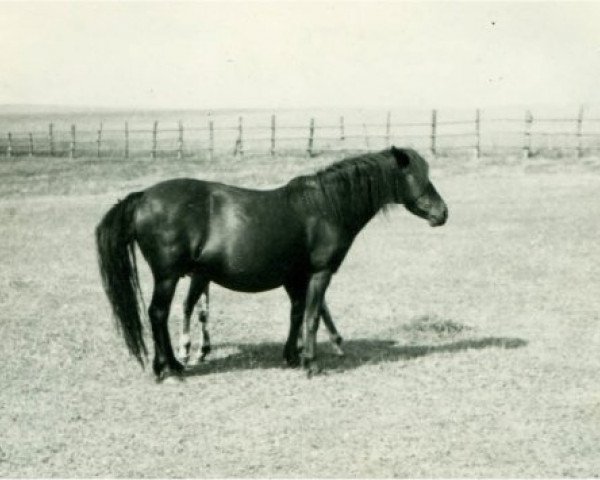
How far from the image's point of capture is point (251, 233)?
8.26 metres

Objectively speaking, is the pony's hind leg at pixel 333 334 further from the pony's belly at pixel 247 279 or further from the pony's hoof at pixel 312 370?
the pony's belly at pixel 247 279

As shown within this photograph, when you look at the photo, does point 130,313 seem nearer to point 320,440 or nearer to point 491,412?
point 320,440

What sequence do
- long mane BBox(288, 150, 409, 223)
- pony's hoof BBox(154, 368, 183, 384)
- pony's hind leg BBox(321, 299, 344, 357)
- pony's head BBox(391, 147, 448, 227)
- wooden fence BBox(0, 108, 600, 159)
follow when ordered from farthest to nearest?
wooden fence BBox(0, 108, 600, 159) < pony's hind leg BBox(321, 299, 344, 357) < pony's head BBox(391, 147, 448, 227) < long mane BBox(288, 150, 409, 223) < pony's hoof BBox(154, 368, 183, 384)

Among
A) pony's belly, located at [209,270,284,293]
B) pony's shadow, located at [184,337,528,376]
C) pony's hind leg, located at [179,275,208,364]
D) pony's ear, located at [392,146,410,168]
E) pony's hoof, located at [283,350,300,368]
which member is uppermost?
pony's ear, located at [392,146,410,168]

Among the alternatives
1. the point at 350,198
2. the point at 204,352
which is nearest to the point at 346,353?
the point at 204,352

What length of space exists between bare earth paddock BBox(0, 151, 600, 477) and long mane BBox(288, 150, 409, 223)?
1.43 m

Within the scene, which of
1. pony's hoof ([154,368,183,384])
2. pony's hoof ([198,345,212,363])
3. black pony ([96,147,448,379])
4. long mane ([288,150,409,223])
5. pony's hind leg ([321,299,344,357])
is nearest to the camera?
black pony ([96,147,448,379])

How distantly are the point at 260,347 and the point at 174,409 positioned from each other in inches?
103

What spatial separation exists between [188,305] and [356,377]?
6.61ft

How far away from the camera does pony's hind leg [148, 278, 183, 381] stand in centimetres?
814

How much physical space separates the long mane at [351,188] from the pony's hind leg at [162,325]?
1.57m

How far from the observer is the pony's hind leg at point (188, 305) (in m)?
8.92

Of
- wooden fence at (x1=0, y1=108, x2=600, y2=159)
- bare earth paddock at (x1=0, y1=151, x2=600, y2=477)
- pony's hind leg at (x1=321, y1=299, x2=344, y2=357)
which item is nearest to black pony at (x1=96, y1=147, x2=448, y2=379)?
pony's hind leg at (x1=321, y1=299, x2=344, y2=357)

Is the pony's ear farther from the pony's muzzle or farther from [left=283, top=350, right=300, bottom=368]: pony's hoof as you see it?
[left=283, top=350, right=300, bottom=368]: pony's hoof
